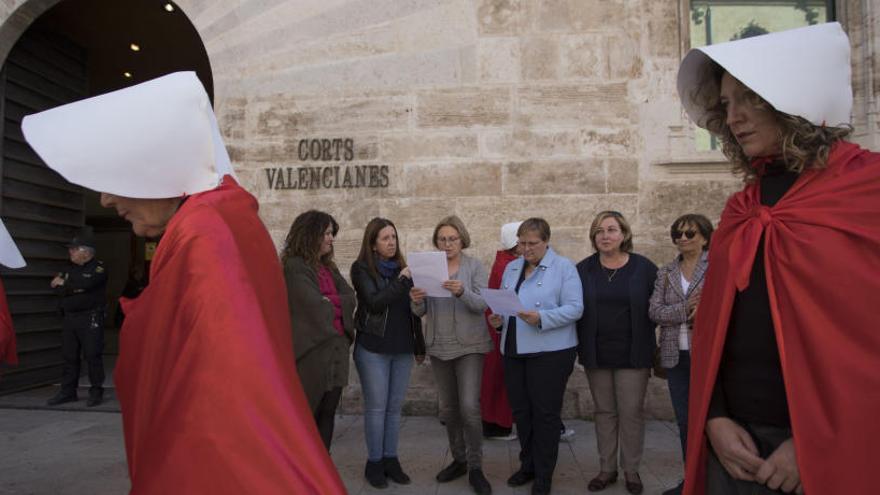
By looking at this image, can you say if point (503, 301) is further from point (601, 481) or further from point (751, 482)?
point (751, 482)

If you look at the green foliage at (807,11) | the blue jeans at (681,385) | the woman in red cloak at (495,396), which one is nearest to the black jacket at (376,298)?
the woman in red cloak at (495,396)

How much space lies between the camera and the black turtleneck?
5.24 feet

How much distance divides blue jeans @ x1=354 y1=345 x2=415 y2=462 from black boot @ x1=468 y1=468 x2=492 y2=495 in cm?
61

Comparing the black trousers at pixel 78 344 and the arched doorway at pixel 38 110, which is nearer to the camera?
the black trousers at pixel 78 344

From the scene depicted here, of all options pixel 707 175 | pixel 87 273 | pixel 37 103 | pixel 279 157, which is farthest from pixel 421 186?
pixel 37 103

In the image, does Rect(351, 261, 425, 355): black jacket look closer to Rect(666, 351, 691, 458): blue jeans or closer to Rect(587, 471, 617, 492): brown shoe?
Rect(587, 471, 617, 492): brown shoe

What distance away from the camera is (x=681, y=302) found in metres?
4.09

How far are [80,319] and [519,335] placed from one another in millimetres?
5534

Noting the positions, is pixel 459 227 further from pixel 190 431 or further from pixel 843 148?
pixel 190 431

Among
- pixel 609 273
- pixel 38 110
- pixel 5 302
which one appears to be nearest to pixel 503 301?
pixel 609 273

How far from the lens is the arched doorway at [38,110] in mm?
7355

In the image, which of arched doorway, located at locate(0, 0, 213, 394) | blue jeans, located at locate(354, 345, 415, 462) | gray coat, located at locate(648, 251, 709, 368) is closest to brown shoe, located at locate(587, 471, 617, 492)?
gray coat, located at locate(648, 251, 709, 368)

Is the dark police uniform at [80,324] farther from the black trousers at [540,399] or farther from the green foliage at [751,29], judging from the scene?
the green foliage at [751,29]

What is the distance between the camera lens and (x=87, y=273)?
23.0 feet
